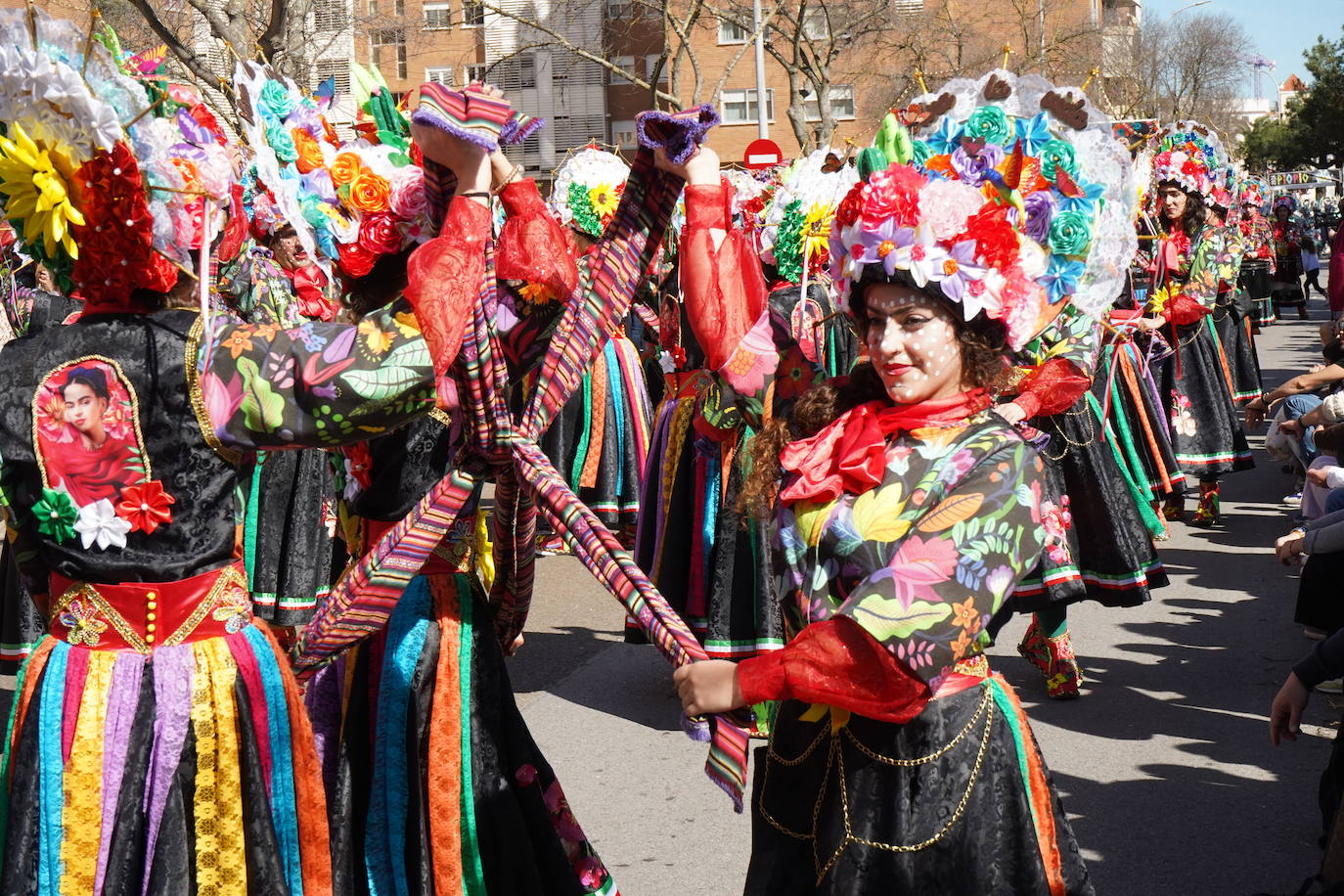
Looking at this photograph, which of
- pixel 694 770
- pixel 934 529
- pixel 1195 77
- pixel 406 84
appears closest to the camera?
pixel 934 529

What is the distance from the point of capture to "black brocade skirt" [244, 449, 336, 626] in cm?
605

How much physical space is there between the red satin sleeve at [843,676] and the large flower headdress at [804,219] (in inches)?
136

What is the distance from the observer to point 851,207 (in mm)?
2588

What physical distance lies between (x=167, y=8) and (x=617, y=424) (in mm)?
13006

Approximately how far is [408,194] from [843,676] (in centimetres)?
146

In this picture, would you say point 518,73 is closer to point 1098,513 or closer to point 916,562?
point 1098,513

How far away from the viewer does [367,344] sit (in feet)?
8.13

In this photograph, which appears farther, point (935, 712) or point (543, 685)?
point (543, 685)

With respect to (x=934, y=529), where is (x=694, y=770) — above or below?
below

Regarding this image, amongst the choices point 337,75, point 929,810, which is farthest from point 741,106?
point 929,810

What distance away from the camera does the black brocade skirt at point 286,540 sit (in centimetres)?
605

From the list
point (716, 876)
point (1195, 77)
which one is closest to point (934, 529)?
point (716, 876)

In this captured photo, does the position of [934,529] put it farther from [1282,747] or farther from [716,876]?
[1282,747]

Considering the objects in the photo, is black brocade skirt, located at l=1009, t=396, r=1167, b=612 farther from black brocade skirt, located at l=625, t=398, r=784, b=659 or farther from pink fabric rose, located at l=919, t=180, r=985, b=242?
pink fabric rose, located at l=919, t=180, r=985, b=242
